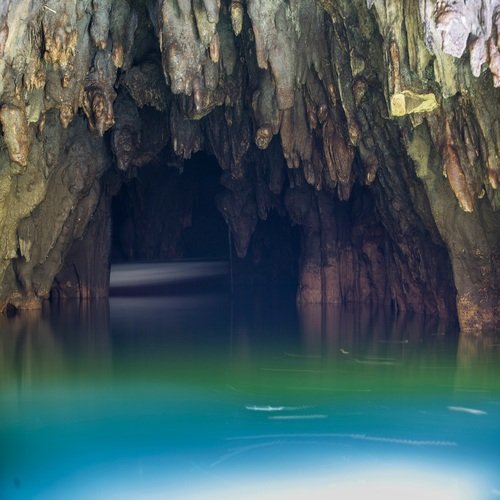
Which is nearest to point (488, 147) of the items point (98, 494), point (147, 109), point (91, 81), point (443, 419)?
point (443, 419)

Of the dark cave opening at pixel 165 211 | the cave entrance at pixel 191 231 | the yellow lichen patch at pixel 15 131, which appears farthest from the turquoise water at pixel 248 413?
the dark cave opening at pixel 165 211

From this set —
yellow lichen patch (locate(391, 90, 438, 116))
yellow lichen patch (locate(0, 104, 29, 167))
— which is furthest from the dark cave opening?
yellow lichen patch (locate(391, 90, 438, 116))

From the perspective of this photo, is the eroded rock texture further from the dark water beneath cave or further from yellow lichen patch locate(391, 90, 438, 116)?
the dark water beneath cave

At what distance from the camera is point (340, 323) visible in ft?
52.7

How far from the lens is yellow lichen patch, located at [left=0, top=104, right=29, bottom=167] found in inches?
444

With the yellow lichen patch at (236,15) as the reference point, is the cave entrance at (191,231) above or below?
below

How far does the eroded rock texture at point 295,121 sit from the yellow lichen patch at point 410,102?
0.02m

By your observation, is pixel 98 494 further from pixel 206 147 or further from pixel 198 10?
pixel 206 147

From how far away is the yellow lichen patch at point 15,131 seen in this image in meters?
11.3

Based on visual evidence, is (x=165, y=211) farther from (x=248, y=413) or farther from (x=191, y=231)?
Answer: (x=248, y=413)

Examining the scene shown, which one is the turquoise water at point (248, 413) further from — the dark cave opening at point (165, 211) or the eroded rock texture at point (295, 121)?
the dark cave opening at point (165, 211)

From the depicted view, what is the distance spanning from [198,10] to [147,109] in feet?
18.8

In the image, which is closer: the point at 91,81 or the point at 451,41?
the point at 451,41

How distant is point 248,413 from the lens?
866cm
